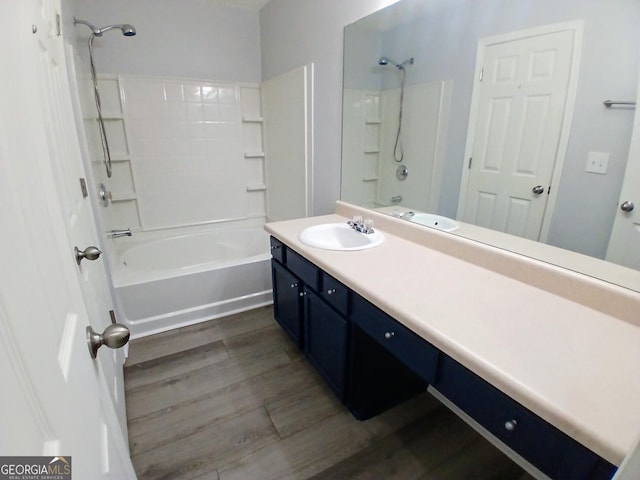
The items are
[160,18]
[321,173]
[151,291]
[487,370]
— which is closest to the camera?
[487,370]

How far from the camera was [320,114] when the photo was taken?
7.53 feet

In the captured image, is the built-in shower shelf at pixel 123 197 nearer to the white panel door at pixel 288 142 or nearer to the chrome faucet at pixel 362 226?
the white panel door at pixel 288 142

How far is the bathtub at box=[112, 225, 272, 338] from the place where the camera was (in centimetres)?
216

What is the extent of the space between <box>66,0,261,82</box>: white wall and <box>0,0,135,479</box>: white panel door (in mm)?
2299

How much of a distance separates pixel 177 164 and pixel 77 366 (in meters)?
2.72

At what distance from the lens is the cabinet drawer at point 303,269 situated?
62.1 inches

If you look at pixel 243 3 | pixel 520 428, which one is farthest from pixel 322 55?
pixel 520 428

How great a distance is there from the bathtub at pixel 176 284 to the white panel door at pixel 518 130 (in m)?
1.68

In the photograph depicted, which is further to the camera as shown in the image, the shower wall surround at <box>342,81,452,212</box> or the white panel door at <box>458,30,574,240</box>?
the shower wall surround at <box>342,81,452,212</box>

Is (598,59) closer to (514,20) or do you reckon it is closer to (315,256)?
(514,20)

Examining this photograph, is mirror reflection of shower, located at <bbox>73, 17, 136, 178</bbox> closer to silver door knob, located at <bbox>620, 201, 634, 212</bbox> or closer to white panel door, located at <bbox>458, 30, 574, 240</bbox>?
white panel door, located at <bbox>458, 30, 574, 240</bbox>

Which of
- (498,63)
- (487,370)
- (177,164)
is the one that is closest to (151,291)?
(177,164)

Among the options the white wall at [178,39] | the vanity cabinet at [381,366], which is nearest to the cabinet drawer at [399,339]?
the vanity cabinet at [381,366]

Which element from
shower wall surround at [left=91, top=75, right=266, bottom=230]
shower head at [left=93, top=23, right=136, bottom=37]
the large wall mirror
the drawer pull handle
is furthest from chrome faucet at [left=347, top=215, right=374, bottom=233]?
shower head at [left=93, top=23, right=136, bottom=37]
